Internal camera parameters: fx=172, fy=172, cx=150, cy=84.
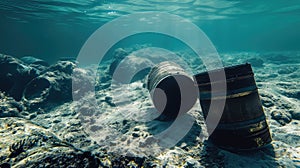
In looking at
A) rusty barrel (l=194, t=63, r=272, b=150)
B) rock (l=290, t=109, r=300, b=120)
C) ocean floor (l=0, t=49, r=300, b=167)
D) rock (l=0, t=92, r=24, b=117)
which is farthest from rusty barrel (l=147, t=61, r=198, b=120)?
rock (l=0, t=92, r=24, b=117)

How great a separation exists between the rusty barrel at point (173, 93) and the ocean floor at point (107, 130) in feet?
1.18

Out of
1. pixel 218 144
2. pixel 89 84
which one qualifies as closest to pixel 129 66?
pixel 89 84

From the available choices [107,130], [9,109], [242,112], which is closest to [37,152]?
[242,112]

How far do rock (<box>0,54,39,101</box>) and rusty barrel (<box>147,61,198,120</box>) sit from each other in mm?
8127

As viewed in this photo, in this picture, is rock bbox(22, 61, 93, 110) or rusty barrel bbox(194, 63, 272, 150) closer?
rusty barrel bbox(194, 63, 272, 150)

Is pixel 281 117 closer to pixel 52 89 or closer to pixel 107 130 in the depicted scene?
pixel 107 130

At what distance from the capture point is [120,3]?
75.3 feet

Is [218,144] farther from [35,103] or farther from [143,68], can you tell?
[143,68]

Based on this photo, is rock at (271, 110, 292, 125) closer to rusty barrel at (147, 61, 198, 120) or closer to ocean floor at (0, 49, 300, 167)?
ocean floor at (0, 49, 300, 167)

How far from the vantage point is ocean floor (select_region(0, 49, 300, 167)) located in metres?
2.31

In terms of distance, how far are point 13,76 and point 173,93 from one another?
950 cm

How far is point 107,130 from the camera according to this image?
19.1ft

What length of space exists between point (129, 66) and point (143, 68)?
1168mm

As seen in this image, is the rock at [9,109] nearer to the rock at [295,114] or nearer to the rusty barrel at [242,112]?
the rusty barrel at [242,112]
